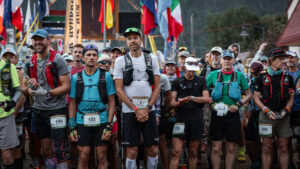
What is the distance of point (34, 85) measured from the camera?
15.1ft

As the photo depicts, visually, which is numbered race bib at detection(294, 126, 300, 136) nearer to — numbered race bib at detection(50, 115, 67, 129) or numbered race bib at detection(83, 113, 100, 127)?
numbered race bib at detection(83, 113, 100, 127)

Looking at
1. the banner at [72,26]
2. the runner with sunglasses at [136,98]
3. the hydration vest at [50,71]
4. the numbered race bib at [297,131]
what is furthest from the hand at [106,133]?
the banner at [72,26]

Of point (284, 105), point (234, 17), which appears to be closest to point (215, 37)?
point (234, 17)

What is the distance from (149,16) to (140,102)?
4.83 meters

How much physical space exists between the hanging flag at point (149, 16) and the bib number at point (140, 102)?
437 centimetres

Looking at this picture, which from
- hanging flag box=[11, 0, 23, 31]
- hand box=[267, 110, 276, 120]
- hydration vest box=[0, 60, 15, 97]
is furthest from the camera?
hanging flag box=[11, 0, 23, 31]

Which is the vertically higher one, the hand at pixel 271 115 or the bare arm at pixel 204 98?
the bare arm at pixel 204 98

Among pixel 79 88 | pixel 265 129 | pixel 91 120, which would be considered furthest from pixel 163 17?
pixel 91 120

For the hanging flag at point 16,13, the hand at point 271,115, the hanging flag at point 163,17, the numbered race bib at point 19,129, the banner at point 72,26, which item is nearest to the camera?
the hand at point 271,115

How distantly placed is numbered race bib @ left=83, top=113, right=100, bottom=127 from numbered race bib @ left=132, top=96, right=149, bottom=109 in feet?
1.95

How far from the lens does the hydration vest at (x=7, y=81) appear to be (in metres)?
5.00

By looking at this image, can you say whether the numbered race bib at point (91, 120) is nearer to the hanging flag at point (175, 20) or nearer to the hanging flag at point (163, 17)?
the hanging flag at point (163, 17)

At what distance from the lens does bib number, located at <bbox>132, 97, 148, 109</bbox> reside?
4586 millimetres

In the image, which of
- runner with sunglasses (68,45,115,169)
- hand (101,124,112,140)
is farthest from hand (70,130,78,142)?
hand (101,124,112,140)
